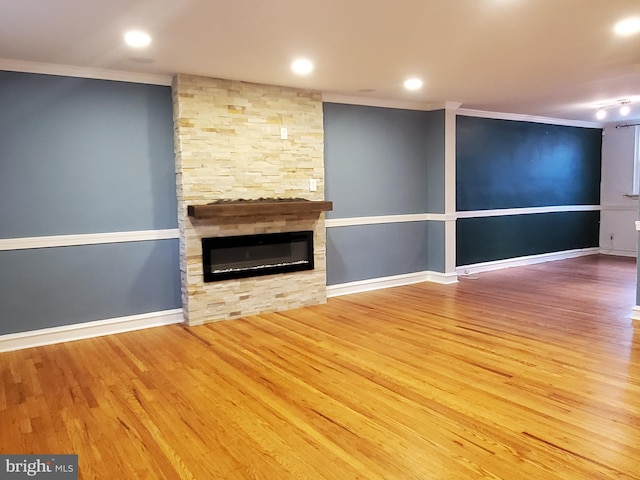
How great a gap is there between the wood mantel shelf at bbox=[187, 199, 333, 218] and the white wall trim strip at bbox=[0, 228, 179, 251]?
1.30 ft

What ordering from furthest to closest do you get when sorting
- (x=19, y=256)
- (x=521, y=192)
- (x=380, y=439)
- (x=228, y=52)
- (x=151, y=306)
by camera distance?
1. (x=521, y=192)
2. (x=151, y=306)
3. (x=19, y=256)
4. (x=228, y=52)
5. (x=380, y=439)

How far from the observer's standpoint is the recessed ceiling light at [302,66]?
4031mm

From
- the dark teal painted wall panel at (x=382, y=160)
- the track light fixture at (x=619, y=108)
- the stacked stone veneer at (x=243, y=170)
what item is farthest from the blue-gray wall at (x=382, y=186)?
the track light fixture at (x=619, y=108)

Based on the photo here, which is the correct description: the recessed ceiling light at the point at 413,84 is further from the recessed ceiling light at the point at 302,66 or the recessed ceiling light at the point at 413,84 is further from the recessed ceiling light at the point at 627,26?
the recessed ceiling light at the point at 627,26

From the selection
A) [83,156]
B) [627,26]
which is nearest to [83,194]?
[83,156]

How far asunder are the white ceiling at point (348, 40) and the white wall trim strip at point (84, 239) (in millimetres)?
1450

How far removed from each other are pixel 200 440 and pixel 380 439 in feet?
3.03

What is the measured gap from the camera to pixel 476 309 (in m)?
5.07

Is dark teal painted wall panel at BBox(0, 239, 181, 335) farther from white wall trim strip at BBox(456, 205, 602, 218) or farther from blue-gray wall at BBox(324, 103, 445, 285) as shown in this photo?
white wall trim strip at BBox(456, 205, 602, 218)

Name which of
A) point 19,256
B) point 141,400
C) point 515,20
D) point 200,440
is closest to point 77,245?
point 19,256

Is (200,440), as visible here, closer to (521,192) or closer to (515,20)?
(515,20)

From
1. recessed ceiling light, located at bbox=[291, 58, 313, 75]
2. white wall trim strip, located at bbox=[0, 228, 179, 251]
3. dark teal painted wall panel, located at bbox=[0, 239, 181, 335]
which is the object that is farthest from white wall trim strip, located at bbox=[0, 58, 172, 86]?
dark teal painted wall panel, located at bbox=[0, 239, 181, 335]

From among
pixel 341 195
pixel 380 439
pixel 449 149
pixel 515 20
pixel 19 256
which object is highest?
pixel 515 20

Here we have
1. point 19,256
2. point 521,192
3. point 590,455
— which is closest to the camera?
point 590,455
